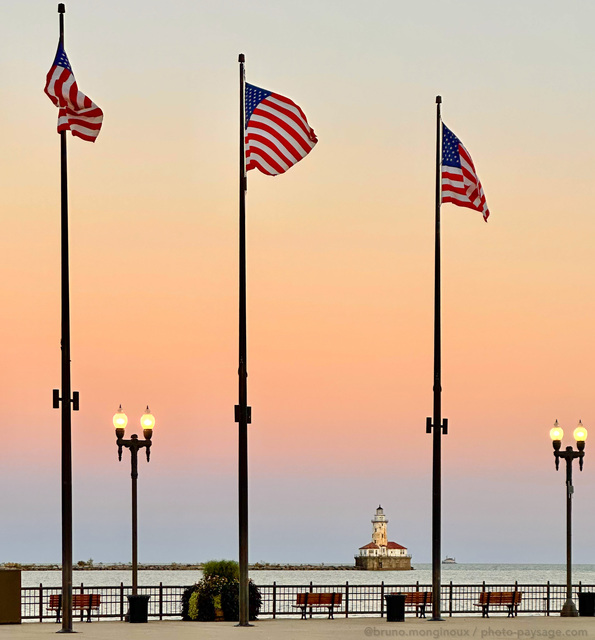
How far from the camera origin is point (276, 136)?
2998 cm

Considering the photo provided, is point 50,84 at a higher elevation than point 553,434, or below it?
higher

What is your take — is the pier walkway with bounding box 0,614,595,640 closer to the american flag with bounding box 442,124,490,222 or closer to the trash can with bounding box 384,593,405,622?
the trash can with bounding box 384,593,405,622

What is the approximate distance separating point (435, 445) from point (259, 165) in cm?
991

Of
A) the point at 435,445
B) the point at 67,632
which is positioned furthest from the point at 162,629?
the point at 435,445

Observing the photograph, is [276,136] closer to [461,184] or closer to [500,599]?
[461,184]

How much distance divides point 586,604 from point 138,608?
15.8m

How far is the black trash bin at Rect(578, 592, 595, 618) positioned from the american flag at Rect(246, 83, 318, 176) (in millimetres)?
20790

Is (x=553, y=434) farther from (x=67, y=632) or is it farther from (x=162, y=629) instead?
(x=67, y=632)

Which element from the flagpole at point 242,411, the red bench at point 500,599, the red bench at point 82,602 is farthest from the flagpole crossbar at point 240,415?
the red bench at point 500,599

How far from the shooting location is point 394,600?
37.5 metres

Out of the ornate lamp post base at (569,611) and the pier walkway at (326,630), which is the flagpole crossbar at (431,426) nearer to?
the pier walkway at (326,630)

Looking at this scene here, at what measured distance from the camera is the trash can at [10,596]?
3406 centimetres

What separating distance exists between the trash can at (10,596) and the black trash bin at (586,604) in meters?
19.2

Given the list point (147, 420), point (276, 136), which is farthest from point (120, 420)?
point (276, 136)
